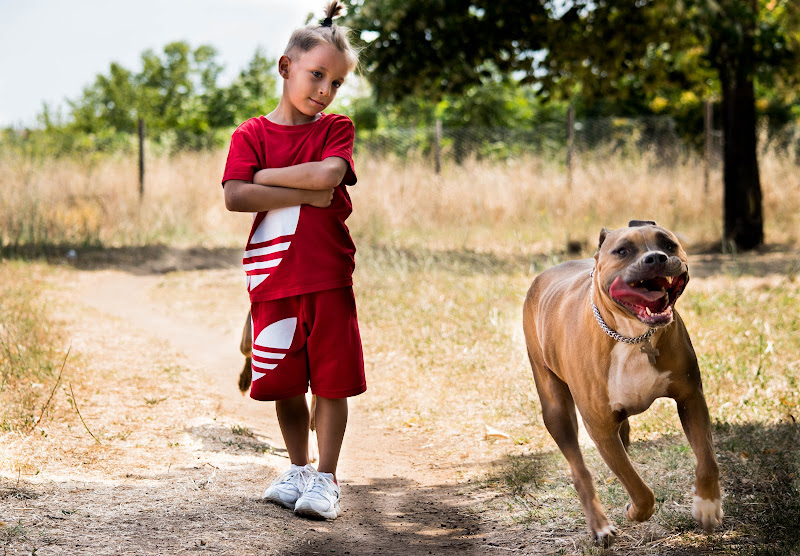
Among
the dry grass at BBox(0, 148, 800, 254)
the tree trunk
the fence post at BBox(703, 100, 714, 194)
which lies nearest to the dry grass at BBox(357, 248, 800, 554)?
the tree trunk

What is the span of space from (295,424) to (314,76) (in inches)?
60.0

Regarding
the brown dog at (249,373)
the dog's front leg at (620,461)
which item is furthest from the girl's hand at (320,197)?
the dog's front leg at (620,461)

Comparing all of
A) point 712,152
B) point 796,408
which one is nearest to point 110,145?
point 712,152

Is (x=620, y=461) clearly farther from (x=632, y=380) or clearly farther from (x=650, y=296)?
(x=650, y=296)

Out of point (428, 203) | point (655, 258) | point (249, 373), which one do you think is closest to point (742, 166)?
point (428, 203)

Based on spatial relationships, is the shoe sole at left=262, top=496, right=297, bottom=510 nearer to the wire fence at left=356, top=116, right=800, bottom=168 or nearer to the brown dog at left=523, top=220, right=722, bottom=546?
the brown dog at left=523, top=220, right=722, bottom=546

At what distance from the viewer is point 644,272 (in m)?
2.73

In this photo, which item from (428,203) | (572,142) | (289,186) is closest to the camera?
(289,186)

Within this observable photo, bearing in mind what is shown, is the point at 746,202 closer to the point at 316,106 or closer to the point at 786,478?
the point at 786,478

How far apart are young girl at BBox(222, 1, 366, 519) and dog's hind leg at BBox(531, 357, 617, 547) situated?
2.68 ft

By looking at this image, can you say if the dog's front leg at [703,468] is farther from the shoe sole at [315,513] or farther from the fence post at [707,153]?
the fence post at [707,153]

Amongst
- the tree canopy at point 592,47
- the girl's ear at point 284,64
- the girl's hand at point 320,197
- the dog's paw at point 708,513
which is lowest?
the dog's paw at point 708,513

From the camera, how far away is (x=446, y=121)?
27.9 m

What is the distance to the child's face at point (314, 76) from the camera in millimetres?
3521
